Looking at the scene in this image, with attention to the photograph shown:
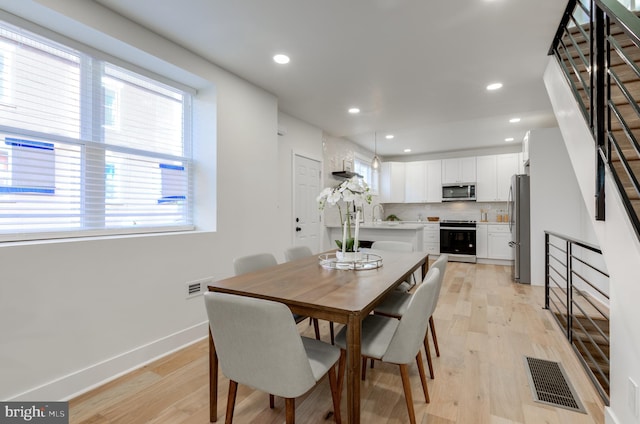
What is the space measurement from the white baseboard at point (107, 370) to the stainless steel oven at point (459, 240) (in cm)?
560

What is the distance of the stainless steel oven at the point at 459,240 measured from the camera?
21.2 feet

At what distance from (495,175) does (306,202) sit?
4.61 meters

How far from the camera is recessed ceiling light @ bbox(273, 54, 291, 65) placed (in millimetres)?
2753

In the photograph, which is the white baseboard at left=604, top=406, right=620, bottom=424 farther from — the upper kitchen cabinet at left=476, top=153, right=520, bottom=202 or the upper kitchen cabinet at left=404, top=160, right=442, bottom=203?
the upper kitchen cabinet at left=404, top=160, right=442, bottom=203

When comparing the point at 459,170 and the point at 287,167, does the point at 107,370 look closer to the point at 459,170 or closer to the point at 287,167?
the point at 287,167

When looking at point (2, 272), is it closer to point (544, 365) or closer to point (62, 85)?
point (62, 85)

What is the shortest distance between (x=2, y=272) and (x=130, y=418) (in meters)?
1.09

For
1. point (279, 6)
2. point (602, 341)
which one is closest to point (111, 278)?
point (279, 6)

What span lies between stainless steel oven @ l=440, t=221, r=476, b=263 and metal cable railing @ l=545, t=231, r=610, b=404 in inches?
74.2

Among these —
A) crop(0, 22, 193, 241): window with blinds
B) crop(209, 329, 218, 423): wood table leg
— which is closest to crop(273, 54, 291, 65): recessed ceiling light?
crop(0, 22, 193, 241): window with blinds

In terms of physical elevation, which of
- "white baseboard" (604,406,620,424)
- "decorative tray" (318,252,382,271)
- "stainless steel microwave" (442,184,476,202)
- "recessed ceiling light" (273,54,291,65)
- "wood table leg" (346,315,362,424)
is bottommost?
"white baseboard" (604,406,620,424)

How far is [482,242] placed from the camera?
6.47m

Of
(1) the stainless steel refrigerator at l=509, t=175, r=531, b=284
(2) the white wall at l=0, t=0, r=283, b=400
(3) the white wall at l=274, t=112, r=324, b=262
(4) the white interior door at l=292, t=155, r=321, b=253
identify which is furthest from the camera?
(1) the stainless steel refrigerator at l=509, t=175, r=531, b=284

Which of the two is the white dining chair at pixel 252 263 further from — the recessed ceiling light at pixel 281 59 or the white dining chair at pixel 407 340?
the recessed ceiling light at pixel 281 59
